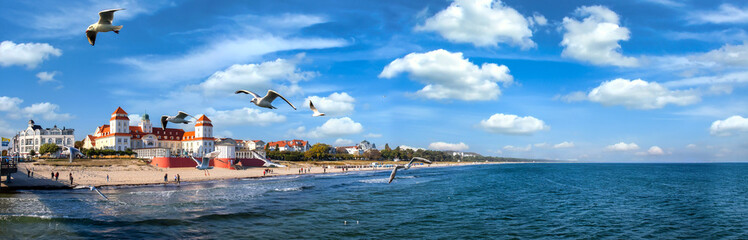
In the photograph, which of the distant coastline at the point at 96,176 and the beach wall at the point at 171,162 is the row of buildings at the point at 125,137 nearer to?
the beach wall at the point at 171,162

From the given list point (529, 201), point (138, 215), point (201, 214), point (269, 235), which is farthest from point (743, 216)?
point (138, 215)

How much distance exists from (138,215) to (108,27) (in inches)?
715

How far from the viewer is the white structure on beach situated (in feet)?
405

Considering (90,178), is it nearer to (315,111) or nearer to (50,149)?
(50,149)

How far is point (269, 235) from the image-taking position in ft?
77.0

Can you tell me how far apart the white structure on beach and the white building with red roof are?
5.89m

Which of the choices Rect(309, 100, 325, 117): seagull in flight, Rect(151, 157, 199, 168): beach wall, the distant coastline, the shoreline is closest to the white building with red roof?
Rect(151, 157, 199, 168): beach wall

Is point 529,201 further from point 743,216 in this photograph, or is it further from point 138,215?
point 138,215

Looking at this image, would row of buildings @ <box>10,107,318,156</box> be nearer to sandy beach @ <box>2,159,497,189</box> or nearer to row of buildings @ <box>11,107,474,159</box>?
row of buildings @ <box>11,107,474,159</box>

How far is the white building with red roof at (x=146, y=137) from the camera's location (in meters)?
114

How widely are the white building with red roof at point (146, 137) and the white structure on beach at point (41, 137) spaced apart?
19.3 feet

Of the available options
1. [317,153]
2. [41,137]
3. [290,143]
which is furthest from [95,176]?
[290,143]

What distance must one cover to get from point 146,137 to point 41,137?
3163cm

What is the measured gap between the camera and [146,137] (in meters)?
121
